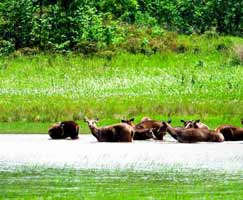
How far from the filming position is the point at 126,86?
35.2m

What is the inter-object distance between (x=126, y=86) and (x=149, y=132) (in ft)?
39.0

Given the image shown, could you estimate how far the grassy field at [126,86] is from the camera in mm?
29328

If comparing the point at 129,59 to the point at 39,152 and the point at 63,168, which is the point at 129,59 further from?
the point at 63,168

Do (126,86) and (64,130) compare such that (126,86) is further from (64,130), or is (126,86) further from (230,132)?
(230,132)

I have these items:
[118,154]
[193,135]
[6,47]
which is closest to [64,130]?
[193,135]

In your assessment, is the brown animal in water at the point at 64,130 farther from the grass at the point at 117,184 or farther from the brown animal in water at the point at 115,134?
the grass at the point at 117,184

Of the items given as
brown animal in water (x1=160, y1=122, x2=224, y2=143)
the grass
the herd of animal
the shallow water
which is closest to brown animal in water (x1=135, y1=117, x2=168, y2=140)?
the herd of animal

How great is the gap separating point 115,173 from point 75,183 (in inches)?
61.7

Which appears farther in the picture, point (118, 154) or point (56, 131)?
point (56, 131)

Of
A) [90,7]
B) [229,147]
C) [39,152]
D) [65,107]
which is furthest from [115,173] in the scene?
[90,7]

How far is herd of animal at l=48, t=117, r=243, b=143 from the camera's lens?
22328mm

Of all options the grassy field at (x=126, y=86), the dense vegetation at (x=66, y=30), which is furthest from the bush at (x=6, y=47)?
the grassy field at (x=126, y=86)

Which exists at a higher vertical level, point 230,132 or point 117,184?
point 117,184

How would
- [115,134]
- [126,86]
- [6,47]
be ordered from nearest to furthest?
[115,134]
[126,86]
[6,47]
